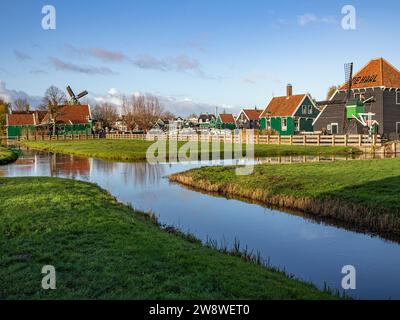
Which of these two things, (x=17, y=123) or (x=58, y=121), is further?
(x=17, y=123)

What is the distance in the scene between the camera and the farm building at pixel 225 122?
107m

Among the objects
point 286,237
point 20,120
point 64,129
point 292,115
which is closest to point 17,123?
point 20,120

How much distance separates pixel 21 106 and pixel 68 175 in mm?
112890

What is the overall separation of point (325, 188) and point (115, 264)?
11353 mm

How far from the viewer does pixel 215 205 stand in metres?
17.5

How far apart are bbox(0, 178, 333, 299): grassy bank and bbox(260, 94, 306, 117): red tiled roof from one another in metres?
52.0

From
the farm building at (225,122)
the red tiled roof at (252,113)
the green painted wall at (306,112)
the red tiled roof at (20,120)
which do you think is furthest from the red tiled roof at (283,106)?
the red tiled roof at (20,120)

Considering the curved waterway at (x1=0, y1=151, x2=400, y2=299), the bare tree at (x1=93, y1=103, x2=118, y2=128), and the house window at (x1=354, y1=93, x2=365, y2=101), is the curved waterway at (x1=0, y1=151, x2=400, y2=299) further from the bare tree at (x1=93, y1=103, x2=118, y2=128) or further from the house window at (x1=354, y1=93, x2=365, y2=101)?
the bare tree at (x1=93, y1=103, x2=118, y2=128)

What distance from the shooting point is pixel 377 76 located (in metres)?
45.6

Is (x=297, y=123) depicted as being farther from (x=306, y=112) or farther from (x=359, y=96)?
(x=359, y=96)

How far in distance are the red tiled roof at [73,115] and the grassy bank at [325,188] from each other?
2616 inches
